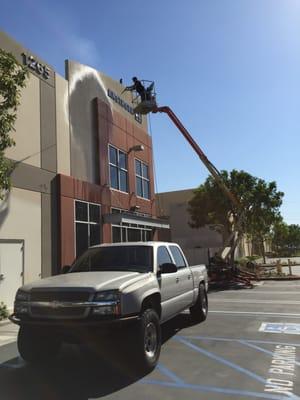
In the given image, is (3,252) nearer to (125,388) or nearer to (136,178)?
(125,388)

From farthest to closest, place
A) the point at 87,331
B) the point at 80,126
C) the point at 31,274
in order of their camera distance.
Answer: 1. the point at 80,126
2. the point at 31,274
3. the point at 87,331

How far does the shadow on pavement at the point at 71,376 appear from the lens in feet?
18.9

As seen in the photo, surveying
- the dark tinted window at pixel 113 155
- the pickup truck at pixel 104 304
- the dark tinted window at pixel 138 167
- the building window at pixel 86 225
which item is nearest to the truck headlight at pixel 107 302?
the pickup truck at pixel 104 304

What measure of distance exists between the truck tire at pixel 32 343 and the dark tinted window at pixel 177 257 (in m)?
3.43

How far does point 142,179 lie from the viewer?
87.0 feet

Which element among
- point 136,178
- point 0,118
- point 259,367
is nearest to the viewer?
point 259,367

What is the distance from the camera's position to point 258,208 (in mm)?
32531

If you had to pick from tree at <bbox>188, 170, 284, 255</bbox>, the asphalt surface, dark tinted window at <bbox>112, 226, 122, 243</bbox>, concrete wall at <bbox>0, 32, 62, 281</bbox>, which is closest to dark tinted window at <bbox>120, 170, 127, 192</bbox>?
dark tinted window at <bbox>112, 226, 122, 243</bbox>

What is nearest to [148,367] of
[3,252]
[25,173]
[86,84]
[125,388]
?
[125,388]

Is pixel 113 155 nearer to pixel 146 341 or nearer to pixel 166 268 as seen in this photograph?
pixel 166 268

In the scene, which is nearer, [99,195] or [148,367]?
[148,367]

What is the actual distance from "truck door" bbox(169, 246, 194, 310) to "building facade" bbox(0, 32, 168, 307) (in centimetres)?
636

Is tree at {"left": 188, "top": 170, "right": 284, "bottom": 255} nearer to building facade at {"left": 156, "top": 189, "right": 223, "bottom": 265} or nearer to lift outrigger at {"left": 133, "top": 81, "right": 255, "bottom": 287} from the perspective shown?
lift outrigger at {"left": 133, "top": 81, "right": 255, "bottom": 287}

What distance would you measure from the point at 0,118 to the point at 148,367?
652 cm
